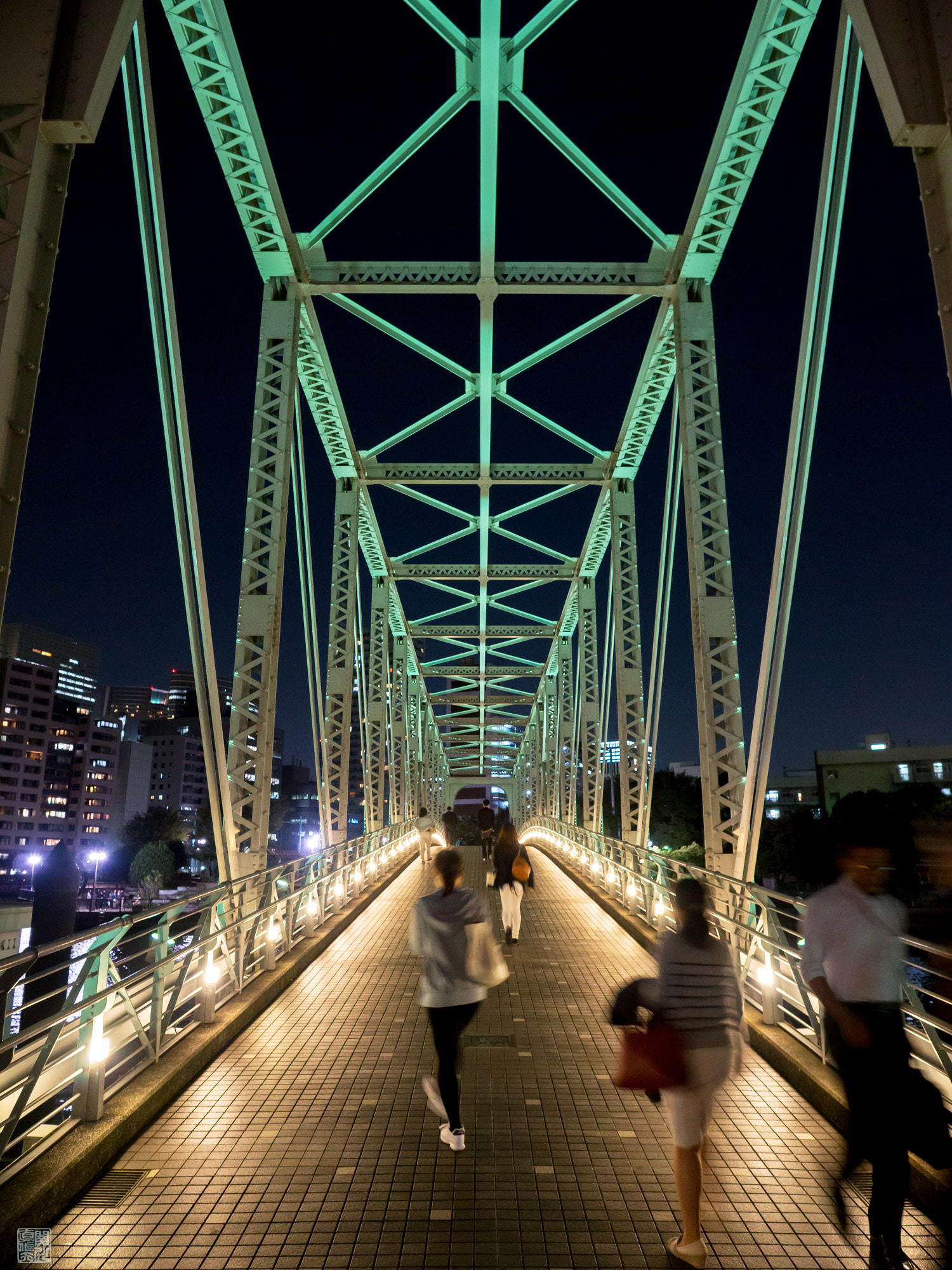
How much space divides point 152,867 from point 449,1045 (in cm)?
8468

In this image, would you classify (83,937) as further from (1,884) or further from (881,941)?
(1,884)

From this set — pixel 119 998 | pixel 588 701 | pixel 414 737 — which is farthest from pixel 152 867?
pixel 119 998

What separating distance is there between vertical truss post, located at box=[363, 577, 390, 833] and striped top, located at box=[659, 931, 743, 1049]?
18666 mm

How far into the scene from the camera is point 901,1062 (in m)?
3.20

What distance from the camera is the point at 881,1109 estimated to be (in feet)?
10.3

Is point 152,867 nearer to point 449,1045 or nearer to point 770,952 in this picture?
point 770,952

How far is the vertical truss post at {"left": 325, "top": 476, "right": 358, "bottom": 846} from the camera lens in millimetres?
17125

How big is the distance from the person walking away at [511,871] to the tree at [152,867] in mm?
77888

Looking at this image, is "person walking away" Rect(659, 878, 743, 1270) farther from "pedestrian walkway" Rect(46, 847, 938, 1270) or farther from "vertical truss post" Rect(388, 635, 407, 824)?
"vertical truss post" Rect(388, 635, 407, 824)

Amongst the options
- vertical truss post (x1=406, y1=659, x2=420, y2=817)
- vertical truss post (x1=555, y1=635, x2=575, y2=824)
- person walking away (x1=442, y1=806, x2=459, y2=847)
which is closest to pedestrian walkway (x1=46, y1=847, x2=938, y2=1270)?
person walking away (x1=442, y1=806, x2=459, y2=847)

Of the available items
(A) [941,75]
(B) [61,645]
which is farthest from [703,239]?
(B) [61,645]

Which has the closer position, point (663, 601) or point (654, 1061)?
point (654, 1061)

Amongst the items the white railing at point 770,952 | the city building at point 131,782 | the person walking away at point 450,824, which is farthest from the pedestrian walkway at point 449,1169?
the city building at point 131,782

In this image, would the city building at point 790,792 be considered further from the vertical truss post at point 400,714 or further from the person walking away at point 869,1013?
the person walking away at point 869,1013
